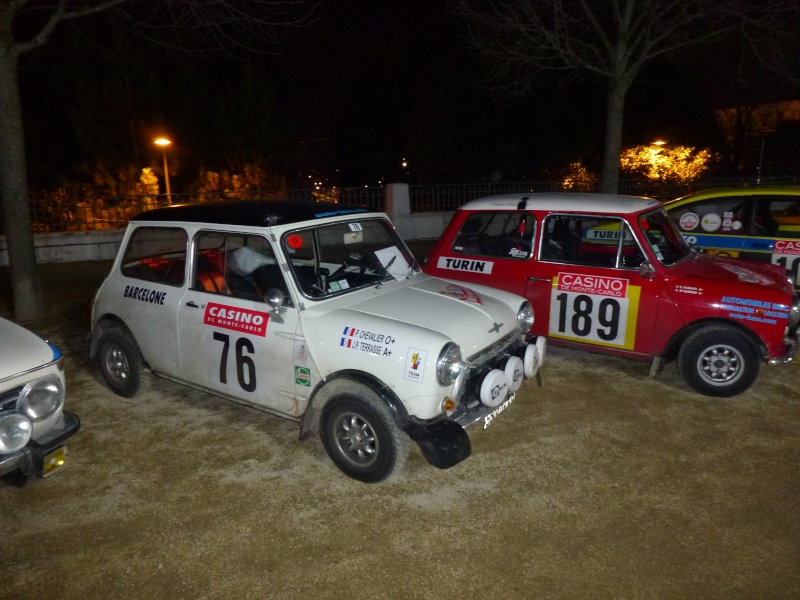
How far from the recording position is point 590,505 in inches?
153

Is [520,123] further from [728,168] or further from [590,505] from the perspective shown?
[590,505]

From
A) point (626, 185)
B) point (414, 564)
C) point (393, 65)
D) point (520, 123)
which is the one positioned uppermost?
point (393, 65)

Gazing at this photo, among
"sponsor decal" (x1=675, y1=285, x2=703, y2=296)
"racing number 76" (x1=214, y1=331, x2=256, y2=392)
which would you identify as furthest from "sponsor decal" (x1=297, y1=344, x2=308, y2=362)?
"sponsor decal" (x1=675, y1=285, x2=703, y2=296)

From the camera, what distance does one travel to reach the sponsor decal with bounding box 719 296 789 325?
5102 mm

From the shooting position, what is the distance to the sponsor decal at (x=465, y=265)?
6398mm

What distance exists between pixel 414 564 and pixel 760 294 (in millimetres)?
3940

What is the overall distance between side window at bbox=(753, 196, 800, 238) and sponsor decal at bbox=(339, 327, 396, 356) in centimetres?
591

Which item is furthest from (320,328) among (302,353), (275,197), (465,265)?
(275,197)

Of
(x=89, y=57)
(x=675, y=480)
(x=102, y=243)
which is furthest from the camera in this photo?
(x=89, y=57)

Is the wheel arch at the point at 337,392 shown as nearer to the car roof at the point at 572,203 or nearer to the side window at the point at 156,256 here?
the side window at the point at 156,256

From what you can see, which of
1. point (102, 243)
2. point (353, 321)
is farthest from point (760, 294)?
point (102, 243)

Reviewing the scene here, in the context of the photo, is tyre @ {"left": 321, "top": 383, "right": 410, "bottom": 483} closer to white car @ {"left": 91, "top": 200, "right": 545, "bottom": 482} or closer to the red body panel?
white car @ {"left": 91, "top": 200, "right": 545, "bottom": 482}

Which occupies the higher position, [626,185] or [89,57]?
[89,57]

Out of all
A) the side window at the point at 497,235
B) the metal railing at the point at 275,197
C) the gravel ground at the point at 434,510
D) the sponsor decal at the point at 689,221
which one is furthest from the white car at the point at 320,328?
the metal railing at the point at 275,197
